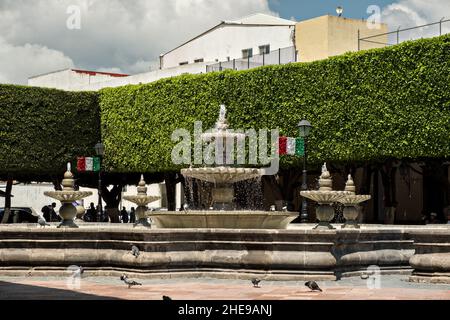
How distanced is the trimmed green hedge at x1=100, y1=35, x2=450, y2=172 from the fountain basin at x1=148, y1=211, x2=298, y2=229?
52.2ft

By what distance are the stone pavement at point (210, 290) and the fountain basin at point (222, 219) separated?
3.12 m

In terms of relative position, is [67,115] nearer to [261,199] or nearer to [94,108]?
[94,108]

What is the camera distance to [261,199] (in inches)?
1768

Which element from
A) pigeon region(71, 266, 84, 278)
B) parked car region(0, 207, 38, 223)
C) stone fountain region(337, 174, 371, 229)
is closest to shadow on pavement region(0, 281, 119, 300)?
pigeon region(71, 266, 84, 278)

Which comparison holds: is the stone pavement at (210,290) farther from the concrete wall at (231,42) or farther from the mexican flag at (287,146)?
the concrete wall at (231,42)

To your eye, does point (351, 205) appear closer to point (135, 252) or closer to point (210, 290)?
point (135, 252)

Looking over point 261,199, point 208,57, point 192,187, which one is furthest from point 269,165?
point 208,57

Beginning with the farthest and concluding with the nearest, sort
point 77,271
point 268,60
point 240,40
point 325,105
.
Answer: point 240,40, point 268,60, point 325,105, point 77,271

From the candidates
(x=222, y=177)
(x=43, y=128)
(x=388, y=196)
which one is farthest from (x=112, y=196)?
(x=222, y=177)

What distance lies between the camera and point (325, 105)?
36562mm

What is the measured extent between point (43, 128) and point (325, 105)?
15418 millimetres

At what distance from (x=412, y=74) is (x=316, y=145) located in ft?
17.5

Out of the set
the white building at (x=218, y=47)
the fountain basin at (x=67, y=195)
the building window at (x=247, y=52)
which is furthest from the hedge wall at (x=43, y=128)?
the fountain basin at (x=67, y=195)
